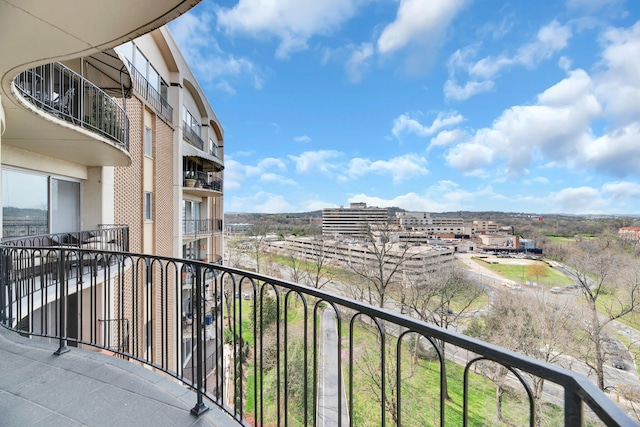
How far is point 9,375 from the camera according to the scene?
8.20 ft

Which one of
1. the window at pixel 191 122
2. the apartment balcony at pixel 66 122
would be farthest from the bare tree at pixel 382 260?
the apartment balcony at pixel 66 122

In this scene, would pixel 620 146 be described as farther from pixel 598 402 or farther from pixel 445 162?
pixel 598 402

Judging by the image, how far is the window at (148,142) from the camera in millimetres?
9618

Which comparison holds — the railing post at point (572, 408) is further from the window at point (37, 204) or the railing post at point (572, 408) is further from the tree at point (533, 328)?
the tree at point (533, 328)

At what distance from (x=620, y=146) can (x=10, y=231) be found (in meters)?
39.5

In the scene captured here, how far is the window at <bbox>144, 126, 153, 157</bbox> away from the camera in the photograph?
31.6ft

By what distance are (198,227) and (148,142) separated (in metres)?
6.61

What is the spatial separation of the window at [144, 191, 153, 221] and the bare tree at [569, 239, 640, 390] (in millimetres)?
18378

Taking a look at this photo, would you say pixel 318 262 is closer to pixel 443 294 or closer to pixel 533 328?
pixel 443 294

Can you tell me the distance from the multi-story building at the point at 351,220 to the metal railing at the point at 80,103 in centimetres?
1525

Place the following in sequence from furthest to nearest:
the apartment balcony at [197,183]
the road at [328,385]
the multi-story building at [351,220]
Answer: the multi-story building at [351,220] < the apartment balcony at [197,183] < the road at [328,385]

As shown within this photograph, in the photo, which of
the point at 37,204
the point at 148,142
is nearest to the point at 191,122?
the point at 148,142

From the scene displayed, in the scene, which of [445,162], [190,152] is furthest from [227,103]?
[445,162]

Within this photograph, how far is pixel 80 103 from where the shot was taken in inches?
189
